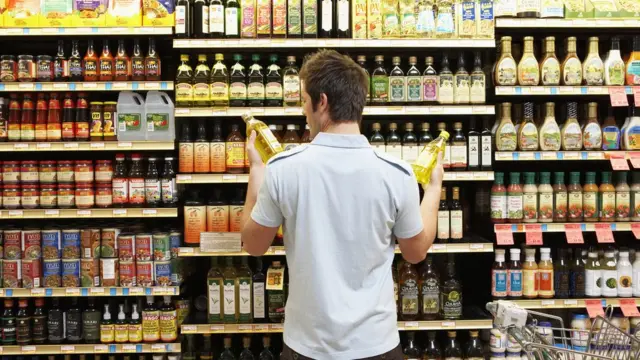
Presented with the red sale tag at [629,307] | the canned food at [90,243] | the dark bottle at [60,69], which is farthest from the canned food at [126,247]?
Answer: the red sale tag at [629,307]

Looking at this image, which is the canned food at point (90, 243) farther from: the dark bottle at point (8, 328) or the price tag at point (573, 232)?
the price tag at point (573, 232)

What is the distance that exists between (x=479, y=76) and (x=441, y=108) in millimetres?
275

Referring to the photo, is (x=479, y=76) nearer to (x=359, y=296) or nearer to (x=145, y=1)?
(x=145, y=1)

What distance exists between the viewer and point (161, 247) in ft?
11.9

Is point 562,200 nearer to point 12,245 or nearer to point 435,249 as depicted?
point 435,249

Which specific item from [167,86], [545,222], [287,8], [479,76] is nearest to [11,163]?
[167,86]

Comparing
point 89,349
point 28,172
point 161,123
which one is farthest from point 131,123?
point 89,349

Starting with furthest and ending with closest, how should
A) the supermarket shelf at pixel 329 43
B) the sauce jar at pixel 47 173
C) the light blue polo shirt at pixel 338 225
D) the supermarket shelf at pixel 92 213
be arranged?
the sauce jar at pixel 47 173 < the supermarket shelf at pixel 92 213 < the supermarket shelf at pixel 329 43 < the light blue polo shirt at pixel 338 225

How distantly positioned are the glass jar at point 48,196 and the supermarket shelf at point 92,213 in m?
0.06

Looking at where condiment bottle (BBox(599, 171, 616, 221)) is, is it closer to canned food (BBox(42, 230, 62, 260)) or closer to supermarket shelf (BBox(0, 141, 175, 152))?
supermarket shelf (BBox(0, 141, 175, 152))

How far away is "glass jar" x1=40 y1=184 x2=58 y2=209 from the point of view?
367cm

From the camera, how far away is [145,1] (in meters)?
3.56

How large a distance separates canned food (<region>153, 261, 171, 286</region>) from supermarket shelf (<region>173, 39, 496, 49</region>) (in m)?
1.19

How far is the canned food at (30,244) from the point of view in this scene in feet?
12.0
